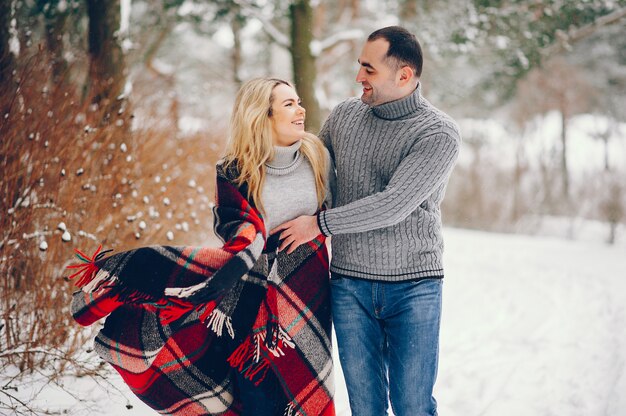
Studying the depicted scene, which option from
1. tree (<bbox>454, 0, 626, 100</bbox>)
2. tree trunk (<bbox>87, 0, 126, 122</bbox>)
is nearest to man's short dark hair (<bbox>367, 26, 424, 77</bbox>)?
tree trunk (<bbox>87, 0, 126, 122</bbox>)

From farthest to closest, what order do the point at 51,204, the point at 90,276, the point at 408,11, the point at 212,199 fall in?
the point at 408,11 → the point at 212,199 → the point at 51,204 → the point at 90,276

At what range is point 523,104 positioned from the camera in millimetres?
17750

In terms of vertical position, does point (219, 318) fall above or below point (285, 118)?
below

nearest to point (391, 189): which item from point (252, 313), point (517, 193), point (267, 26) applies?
point (252, 313)

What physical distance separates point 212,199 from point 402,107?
13.0 feet

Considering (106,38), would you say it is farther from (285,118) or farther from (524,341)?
(524,341)

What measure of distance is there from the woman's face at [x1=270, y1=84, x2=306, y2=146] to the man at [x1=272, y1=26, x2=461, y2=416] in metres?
0.26

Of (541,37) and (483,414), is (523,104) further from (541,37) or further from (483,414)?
(483,414)

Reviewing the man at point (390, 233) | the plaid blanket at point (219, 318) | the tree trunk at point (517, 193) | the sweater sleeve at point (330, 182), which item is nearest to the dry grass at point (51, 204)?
the plaid blanket at point (219, 318)

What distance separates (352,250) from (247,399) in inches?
32.2

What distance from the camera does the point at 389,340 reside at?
7.89 ft

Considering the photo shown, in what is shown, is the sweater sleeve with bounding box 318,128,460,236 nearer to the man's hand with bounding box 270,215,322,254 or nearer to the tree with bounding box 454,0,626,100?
the man's hand with bounding box 270,215,322,254

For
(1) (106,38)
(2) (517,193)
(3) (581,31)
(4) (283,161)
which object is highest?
(3) (581,31)

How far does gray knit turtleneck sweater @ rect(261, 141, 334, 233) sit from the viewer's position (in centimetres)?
234
